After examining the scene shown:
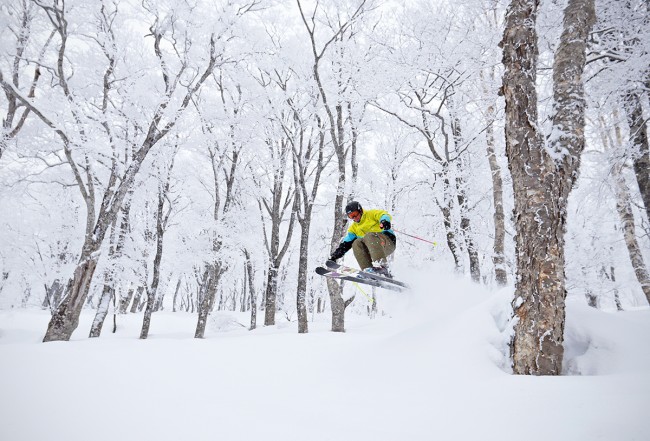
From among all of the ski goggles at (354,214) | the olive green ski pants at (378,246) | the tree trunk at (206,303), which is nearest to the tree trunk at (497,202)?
the olive green ski pants at (378,246)

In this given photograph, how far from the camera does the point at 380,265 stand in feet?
19.6

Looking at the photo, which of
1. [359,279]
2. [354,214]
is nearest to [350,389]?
[359,279]

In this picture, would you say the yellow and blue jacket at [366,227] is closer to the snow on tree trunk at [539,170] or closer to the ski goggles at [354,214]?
the ski goggles at [354,214]

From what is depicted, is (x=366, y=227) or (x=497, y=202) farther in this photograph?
(x=497, y=202)

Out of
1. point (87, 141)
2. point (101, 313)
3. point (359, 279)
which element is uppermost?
point (87, 141)

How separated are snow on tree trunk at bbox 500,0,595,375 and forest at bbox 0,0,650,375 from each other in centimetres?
2

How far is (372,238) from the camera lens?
5.85m

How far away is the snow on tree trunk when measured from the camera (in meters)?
2.90

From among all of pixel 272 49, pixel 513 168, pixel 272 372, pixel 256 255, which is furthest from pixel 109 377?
pixel 256 255

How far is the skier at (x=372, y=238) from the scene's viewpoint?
230 inches

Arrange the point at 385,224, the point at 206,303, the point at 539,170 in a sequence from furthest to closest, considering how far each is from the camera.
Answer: the point at 206,303
the point at 385,224
the point at 539,170

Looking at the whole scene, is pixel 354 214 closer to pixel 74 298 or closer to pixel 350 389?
pixel 350 389

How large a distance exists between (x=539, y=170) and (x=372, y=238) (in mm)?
3161

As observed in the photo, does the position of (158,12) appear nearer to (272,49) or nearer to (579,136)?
(272,49)
